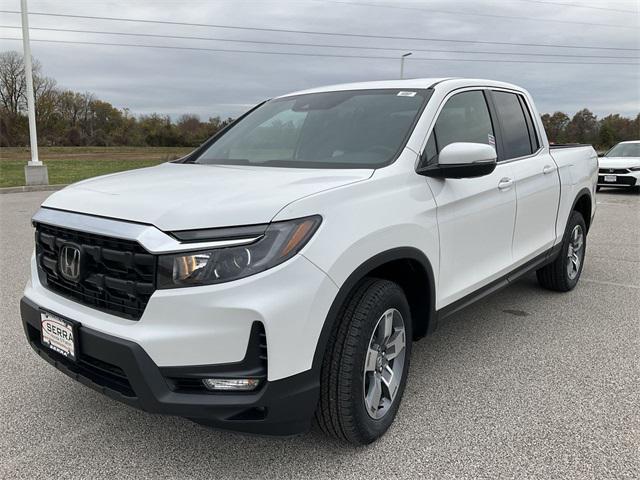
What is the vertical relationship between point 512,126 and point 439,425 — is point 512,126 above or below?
above

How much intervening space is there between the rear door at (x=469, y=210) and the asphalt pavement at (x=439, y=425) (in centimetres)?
60

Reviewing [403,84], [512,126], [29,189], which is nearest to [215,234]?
[403,84]

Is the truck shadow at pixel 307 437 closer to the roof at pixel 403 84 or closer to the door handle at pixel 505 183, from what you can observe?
the door handle at pixel 505 183

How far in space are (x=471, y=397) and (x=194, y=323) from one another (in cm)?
182

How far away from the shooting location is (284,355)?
7.07ft

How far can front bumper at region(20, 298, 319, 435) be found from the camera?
2158mm

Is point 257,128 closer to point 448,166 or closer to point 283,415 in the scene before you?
point 448,166

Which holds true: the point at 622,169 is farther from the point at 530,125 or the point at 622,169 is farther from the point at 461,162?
the point at 461,162

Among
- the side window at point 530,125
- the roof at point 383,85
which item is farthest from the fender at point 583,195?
the roof at point 383,85

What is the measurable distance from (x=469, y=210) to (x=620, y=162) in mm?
13679

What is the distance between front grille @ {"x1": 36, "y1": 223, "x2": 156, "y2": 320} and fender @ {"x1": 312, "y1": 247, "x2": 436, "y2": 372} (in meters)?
0.71

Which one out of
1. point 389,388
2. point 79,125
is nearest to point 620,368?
point 389,388

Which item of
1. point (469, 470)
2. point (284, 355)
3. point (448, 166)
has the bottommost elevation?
point (469, 470)

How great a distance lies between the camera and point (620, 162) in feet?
48.5
